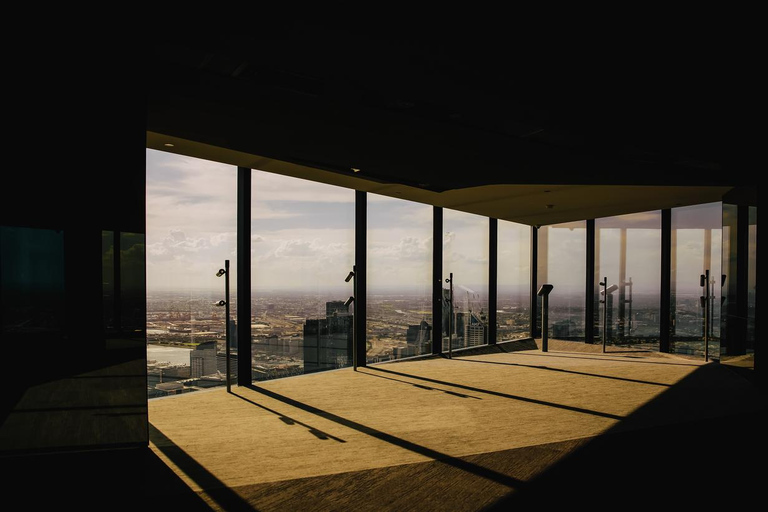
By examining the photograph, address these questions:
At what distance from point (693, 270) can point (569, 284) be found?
2314 millimetres

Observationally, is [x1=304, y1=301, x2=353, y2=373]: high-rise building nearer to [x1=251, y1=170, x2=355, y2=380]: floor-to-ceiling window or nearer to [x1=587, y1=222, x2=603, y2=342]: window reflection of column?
[x1=251, y1=170, x2=355, y2=380]: floor-to-ceiling window

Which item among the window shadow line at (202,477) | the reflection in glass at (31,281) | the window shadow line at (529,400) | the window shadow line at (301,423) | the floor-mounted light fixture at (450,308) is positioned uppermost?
the reflection in glass at (31,281)

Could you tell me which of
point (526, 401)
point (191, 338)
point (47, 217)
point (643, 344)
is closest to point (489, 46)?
point (47, 217)

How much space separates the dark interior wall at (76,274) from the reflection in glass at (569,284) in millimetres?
8735

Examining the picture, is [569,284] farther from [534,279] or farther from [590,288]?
[534,279]

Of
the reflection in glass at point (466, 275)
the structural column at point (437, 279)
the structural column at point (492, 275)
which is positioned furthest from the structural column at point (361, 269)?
the structural column at point (492, 275)

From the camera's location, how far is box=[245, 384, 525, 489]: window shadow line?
301 cm

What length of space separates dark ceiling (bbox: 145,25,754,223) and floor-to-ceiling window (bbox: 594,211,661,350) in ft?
11.8

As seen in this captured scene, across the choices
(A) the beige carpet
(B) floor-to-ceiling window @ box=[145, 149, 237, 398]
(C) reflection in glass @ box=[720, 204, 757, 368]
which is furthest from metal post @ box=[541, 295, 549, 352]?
(B) floor-to-ceiling window @ box=[145, 149, 237, 398]

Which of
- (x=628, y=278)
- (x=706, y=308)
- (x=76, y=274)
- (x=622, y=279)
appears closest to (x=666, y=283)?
(x=628, y=278)

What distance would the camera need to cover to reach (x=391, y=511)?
2619 millimetres

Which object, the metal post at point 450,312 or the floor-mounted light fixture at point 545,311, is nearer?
the metal post at point 450,312

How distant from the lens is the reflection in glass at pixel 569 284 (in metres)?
10.2

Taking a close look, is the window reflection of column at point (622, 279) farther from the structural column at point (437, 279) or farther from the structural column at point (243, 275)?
the structural column at point (243, 275)
